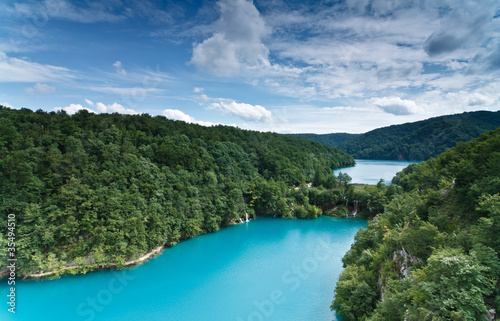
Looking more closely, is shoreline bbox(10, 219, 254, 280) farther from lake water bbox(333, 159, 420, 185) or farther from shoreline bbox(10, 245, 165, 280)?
lake water bbox(333, 159, 420, 185)

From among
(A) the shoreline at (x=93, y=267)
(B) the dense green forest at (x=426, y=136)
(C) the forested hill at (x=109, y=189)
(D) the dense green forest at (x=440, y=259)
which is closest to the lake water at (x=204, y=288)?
(A) the shoreline at (x=93, y=267)

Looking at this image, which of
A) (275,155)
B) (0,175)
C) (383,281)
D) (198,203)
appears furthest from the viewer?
(275,155)

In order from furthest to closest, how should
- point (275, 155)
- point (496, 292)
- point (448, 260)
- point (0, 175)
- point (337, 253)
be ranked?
point (275, 155) → point (337, 253) → point (0, 175) → point (448, 260) → point (496, 292)

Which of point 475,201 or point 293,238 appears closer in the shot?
point 475,201

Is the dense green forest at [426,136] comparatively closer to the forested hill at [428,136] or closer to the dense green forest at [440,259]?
the forested hill at [428,136]

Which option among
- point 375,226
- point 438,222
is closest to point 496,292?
point 438,222

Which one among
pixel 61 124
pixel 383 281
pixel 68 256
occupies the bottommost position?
pixel 68 256

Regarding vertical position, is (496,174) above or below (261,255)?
above

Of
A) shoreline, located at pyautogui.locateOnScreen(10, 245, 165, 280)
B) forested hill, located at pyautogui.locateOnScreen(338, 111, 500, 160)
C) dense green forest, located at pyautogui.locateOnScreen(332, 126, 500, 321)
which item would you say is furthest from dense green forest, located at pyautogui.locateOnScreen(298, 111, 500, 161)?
shoreline, located at pyautogui.locateOnScreen(10, 245, 165, 280)

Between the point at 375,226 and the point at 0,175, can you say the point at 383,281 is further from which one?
the point at 0,175
